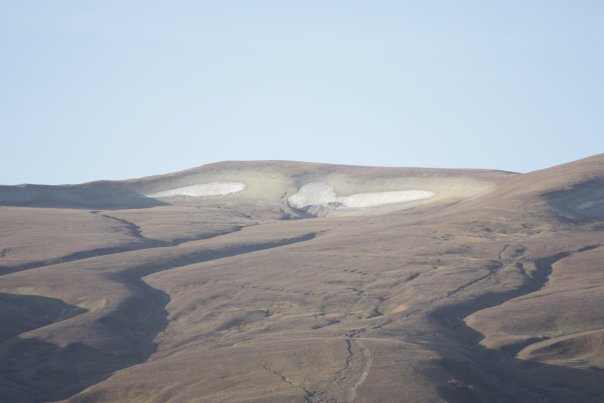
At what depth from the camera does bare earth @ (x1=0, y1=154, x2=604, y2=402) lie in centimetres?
4688

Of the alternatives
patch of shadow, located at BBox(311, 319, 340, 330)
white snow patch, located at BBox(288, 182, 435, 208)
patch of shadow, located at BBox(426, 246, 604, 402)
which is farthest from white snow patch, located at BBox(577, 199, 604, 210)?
patch of shadow, located at BBox(311, 319, 340, 330)

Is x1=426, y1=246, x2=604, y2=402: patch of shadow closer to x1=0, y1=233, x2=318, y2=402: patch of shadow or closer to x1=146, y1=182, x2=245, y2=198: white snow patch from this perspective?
x1=0, y1=233, x2=318, y2=402: patch of shadow

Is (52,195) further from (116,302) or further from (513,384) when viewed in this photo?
(513,384)

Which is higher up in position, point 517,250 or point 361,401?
point 517,250

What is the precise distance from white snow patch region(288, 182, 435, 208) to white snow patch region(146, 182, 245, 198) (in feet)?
31.0

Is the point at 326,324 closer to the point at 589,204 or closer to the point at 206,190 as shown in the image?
the point at 589,204

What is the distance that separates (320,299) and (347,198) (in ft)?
153

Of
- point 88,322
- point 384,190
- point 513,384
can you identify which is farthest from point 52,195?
point 513,384

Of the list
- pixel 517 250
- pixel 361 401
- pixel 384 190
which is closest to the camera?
pixel 361 401

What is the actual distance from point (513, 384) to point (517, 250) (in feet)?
86.8

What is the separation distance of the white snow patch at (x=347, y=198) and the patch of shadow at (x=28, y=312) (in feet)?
162

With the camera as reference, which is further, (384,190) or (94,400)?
(384,190)

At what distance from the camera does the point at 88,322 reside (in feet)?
194

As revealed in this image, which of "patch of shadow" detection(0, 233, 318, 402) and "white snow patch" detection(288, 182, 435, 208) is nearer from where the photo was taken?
"patch of shadow" detection(0, 233, 318, 402)
